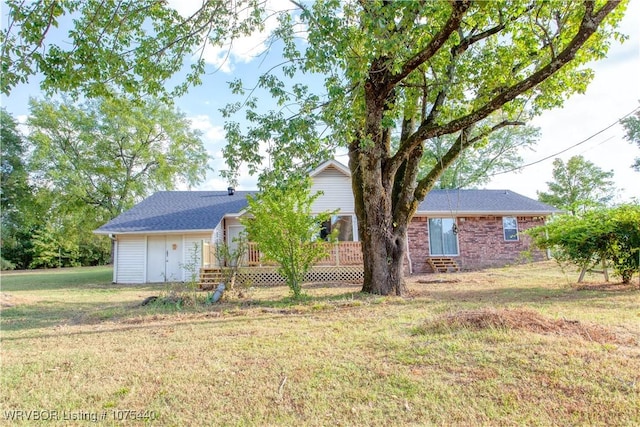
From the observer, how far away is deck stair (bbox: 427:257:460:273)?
627 inches

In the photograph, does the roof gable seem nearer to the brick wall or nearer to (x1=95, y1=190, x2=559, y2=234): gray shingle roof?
(x1=95, y1=190, x2=559, y2=234): gray shingle roof

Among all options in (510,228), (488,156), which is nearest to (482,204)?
(510,228)

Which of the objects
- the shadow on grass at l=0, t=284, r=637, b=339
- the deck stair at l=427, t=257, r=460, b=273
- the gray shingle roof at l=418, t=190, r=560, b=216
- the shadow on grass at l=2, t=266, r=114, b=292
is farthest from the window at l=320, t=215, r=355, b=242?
the shadow on grass at l=2, t=266, r=114, b=292

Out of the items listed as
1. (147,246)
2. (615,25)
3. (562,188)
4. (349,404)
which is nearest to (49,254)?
(147,246)

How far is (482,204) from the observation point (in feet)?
58.2

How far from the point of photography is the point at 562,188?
99.8 feet

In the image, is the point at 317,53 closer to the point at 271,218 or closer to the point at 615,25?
the point at 271,218

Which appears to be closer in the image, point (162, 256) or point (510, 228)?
point (162, 256)

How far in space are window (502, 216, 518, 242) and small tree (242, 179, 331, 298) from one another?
12125 mm

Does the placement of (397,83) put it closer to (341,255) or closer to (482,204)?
Result: (341,255)

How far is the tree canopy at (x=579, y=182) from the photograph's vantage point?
96.6 ft

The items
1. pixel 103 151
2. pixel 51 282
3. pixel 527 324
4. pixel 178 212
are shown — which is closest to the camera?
pixel 527 324

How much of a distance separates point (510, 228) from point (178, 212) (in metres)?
16.2

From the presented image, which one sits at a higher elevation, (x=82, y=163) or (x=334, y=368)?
(x=82, y=163)
